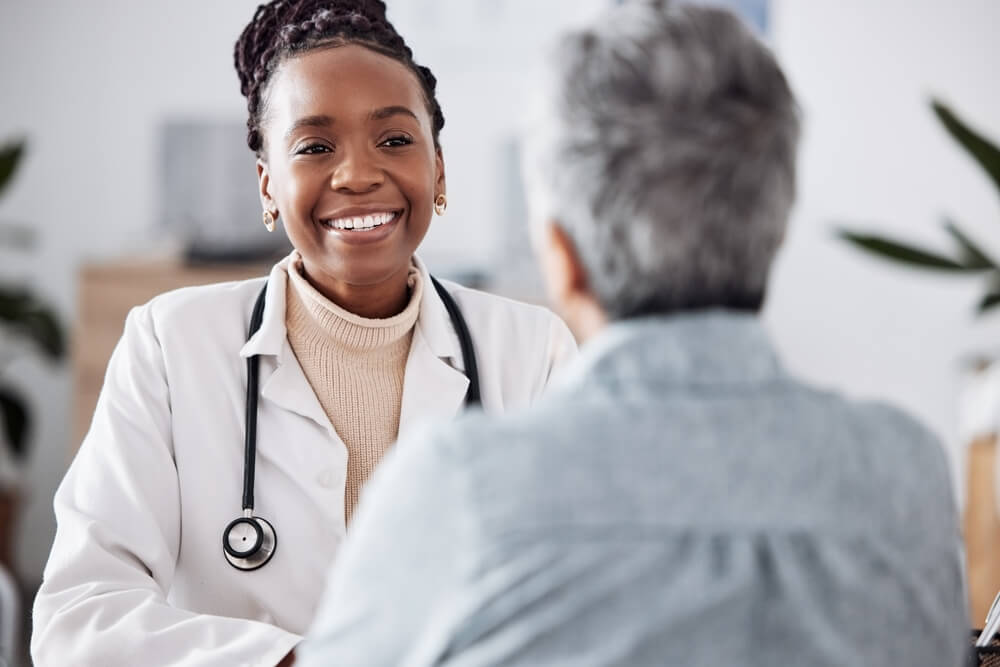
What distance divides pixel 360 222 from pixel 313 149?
115 mm

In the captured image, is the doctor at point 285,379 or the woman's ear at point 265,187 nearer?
the doctor at point 285,379

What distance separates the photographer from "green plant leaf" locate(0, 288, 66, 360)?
409 cm

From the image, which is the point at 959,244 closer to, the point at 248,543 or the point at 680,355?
the point at 248,543

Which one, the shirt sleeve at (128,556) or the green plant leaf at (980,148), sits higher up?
the green plant leaf at (980,148)

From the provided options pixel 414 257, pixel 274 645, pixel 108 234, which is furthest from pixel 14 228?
pixel 274 645

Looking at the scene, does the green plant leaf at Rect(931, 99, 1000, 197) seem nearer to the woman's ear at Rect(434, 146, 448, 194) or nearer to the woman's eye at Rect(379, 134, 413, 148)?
the woman's ear at Rect(434, 146, 448, 194)

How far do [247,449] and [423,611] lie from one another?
716mm

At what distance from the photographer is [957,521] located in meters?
0.85

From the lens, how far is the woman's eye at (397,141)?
149 cm

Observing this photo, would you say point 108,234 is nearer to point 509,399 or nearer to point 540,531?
point 509,399

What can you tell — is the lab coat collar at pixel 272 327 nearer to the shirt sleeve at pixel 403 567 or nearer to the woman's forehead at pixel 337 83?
the woman's forehead at pixel 337 83

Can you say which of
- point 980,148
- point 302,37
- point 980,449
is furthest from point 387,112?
point 980,449

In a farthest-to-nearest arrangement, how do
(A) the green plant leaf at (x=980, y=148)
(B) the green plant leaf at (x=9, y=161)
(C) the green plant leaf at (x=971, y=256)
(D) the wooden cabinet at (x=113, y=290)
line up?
(D) the wooden cabinet at (x=113, y=290)
(B) the green plant leaf at (x=9, y=161)
(C) the green plant leaf at (x=971, y=256)
(A) the green plant leaf at (x=980, y=148)

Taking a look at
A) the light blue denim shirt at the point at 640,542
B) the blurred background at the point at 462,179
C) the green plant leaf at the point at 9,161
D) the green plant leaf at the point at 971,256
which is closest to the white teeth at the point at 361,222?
the light blue denim shirt at the point at 640,542
